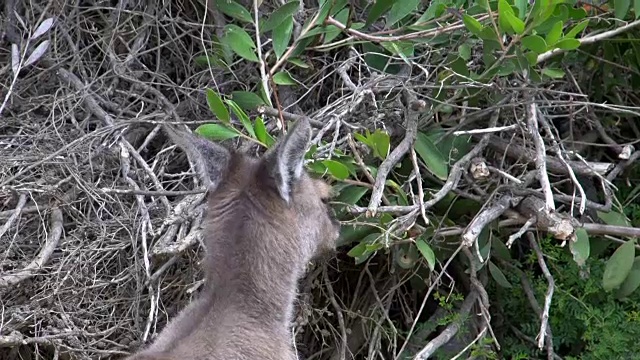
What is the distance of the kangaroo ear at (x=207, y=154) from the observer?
10.6ft

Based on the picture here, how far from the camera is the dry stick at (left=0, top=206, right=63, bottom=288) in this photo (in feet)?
13.2

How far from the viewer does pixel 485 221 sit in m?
3.90

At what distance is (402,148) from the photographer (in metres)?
3.95

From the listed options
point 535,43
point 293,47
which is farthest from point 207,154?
point 535,43

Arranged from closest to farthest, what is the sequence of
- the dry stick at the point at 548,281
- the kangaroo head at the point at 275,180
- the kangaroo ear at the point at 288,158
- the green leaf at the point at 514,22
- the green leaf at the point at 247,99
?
the kangaroo ear at the point at 288,158, the kangaroo head at the point at 275,180, the green leaf at the point at 514,22, the dry stick at the point at 548,281, the green leaf at the point at 247,99

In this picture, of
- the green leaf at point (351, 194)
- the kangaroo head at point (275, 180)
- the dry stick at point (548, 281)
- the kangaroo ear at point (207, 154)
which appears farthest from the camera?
the green leaf at point (351, 194)

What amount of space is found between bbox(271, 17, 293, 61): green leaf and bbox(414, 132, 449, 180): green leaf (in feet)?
2.18

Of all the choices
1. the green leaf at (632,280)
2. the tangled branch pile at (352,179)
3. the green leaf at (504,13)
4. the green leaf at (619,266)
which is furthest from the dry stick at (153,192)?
the green leaf at (632,280)

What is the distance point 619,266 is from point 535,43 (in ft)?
3.41

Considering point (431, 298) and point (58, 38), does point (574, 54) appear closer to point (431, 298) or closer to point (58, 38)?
point (431, 298)

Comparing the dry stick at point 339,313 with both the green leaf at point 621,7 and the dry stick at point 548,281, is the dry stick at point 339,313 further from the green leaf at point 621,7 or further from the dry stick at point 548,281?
the green leaf at point 621,7

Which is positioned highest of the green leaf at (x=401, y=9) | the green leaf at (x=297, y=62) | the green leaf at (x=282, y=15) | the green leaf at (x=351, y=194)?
the green leaf at (x=282, y=15)

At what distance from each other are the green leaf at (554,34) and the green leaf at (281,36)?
101 cm

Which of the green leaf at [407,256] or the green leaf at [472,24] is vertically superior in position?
the green leaf at [472,24]
